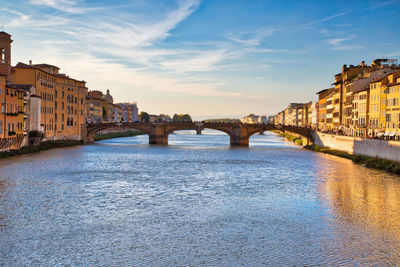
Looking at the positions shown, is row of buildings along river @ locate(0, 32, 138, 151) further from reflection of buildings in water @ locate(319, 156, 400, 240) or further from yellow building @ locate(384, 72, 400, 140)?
yellow building @ locate(384, 72, 400, 140)

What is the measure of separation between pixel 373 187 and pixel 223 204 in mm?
12021

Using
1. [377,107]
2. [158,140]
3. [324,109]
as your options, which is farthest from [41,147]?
[324,109]

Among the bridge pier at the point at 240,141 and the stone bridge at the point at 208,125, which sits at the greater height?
the stone bridge at the point at 208,125

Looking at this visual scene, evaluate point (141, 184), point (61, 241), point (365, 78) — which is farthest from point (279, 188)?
point (365, 78)

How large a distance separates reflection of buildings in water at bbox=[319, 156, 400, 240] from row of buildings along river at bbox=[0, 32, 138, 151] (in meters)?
32.7

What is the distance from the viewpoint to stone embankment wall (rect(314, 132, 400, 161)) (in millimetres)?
41500

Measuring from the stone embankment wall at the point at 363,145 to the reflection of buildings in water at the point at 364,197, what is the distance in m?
2.59

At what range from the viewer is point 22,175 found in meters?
36.1

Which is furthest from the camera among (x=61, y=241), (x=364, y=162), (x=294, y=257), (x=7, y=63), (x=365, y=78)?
(x=365, y=78)

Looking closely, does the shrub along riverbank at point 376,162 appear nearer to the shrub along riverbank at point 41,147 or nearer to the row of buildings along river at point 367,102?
the row of buildings along river at point 367,102

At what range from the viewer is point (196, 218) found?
2264 cm

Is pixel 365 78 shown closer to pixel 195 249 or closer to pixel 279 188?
pixel 279 188

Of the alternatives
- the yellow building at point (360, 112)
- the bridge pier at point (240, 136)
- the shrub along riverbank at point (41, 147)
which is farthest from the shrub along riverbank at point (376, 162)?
the shrub along riverbank at point (41, 147)

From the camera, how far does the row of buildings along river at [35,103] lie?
165ft
